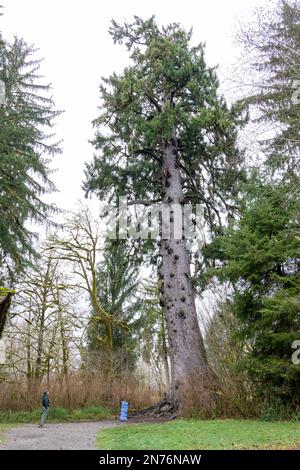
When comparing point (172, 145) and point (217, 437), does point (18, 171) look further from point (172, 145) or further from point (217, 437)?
point (217, 437)

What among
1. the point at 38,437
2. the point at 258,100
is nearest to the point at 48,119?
the point at 258,100

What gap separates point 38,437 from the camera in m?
9.93

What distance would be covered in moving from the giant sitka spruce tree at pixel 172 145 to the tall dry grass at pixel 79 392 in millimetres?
5836

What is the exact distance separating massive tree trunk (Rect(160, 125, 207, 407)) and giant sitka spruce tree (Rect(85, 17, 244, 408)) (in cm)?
3

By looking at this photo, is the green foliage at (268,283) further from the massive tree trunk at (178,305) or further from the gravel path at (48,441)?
the gravel path at (48,441)

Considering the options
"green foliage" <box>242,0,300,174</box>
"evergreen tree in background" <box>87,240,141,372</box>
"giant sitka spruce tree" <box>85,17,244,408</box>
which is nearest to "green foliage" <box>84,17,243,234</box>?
"giant sitka spruce tree" <box>85,17,244,408</box>

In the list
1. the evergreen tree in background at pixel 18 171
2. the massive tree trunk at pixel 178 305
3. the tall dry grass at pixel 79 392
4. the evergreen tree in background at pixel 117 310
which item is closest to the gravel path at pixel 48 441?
the massive tree trunk at pixel 178 305

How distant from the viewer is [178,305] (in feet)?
42.4

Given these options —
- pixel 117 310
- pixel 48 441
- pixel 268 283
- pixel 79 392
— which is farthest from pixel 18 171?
pixel 117 310

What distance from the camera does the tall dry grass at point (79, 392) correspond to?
1628 cm

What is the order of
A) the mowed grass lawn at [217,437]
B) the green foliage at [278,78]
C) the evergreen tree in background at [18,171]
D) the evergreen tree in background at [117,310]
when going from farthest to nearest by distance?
the evergreen tree in background at [117,310], the evergreen tree in background at [18,171], the green foliage at [278,78], the mowed grass lawn at [217,437]

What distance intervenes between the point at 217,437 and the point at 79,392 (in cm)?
1084

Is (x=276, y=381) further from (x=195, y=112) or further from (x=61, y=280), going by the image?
(x=61, y=280)

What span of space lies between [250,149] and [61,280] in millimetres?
15072
